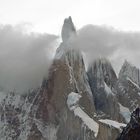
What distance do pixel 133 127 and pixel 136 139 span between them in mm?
3645

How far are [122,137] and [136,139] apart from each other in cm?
584

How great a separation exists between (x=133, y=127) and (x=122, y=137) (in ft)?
12.3

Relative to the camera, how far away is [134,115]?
511ft

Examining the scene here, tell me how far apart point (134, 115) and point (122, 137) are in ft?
16.1

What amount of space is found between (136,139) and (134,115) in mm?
7021

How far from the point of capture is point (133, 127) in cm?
15312

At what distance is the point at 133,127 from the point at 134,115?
3421mm

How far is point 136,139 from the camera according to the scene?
150m

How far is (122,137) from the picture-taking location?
155500mm
